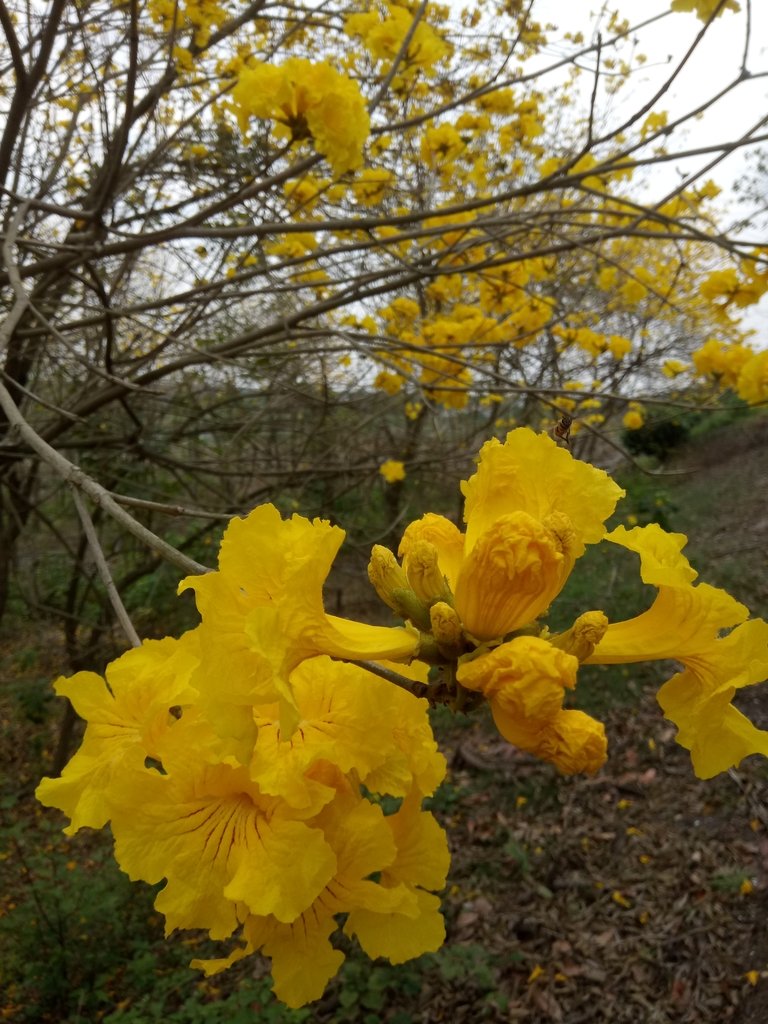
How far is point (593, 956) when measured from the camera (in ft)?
11.3

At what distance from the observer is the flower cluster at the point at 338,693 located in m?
0.74

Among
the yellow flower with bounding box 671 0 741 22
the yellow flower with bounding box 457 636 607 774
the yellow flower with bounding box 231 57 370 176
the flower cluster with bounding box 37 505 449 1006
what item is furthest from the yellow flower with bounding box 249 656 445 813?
the yellow flower with bounding box 671 0 741 22

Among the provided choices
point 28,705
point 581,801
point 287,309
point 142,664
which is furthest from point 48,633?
point 142,664

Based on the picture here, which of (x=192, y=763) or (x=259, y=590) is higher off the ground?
(x=259, y=590)

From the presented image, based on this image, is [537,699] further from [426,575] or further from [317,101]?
[317,101]

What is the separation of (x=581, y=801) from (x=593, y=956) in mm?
1152

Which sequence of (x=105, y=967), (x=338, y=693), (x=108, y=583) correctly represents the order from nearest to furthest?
(x=338, y=693)
(x=108, y=583)
(x=105, y=967)

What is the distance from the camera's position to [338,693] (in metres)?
0.82

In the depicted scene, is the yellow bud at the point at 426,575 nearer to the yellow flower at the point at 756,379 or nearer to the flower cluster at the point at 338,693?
the flower cluster at the point at 338,693

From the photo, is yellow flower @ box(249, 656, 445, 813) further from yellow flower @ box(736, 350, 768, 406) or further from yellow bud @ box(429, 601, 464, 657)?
yellow flower @ box(736, 350, 768, 406)

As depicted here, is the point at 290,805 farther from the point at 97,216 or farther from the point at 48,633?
the point at 48,633

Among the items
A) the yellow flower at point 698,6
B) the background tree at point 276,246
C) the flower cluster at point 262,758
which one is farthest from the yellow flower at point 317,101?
the flower cluster at point 262,758

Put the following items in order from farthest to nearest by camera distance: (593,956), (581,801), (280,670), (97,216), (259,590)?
(581,801) → (593,956) → (97,216) → (259,590) → (280,670)

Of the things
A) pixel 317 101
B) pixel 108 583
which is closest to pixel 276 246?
pixel 317 101
